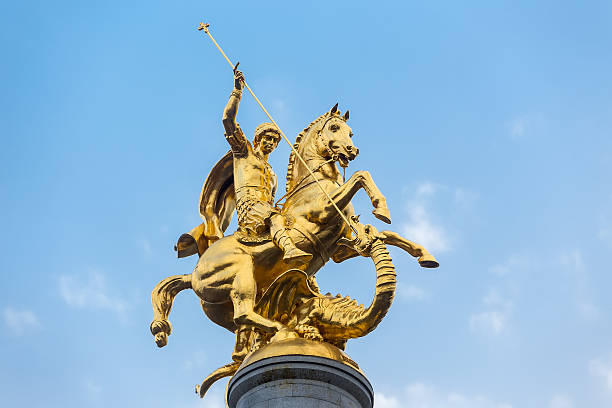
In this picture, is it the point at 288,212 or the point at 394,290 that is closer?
the point at 394,290

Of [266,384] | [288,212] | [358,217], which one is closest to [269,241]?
[288,212]

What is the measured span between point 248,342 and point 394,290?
2.58m

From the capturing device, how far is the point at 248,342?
13.3 metres

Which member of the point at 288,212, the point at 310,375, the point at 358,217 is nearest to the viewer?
the point at 310,375

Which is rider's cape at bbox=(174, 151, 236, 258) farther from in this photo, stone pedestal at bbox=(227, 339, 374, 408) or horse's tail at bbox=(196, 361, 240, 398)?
stone pedestal at bbox=(227, 339, 374, 408)

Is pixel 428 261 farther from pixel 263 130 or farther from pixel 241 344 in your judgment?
pixel 263 130

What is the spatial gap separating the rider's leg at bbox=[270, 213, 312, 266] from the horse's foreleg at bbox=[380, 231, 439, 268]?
4.89 feet

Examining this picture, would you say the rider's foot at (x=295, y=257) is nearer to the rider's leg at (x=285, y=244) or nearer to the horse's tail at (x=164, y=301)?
the rider's leg at (x=285, y=244)

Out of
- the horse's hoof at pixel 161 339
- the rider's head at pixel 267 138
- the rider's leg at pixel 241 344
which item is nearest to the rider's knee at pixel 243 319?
the rider's leg at pixel 241 344

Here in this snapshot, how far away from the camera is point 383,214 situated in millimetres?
12781

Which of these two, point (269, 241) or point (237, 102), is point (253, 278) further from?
point (237, 102)

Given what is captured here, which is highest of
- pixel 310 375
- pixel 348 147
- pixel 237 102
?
pixel 237 102

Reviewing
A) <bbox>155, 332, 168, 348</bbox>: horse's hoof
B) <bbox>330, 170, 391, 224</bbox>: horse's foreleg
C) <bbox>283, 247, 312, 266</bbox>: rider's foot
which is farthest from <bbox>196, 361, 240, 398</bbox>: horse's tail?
<bbox>330, 170, 391, 224</bbox>: horse's foreleg

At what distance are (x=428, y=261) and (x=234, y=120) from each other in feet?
14.0
